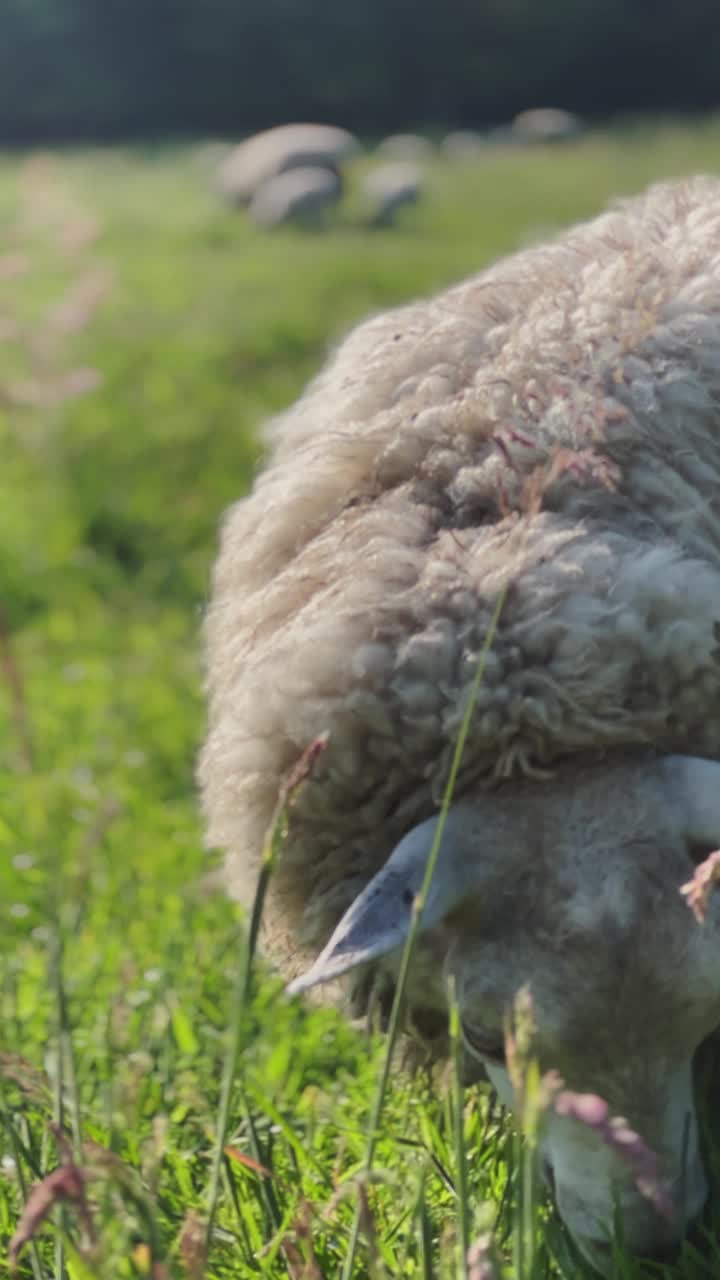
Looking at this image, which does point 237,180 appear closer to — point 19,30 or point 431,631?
point 19,30

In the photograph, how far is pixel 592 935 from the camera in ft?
5.71

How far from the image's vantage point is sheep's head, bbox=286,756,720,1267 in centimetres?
174

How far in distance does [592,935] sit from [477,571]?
17.4 inches

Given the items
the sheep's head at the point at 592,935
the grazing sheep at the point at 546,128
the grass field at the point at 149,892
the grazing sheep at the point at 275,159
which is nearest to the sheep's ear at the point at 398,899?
the sheep's head at the point at 592,935

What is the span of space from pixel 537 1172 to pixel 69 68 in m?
25.6

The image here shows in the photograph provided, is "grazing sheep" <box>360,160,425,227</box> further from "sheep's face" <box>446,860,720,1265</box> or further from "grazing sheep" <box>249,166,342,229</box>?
"sheep's face" <box>446,860,720,1265</box>

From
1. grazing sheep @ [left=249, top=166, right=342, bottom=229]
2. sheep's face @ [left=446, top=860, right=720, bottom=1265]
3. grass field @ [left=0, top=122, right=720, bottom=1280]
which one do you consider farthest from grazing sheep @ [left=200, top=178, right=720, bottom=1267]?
grazing sheep @ [left=249, top=166, right=342, bottom=229]

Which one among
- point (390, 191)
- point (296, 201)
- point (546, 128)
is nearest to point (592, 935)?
point (296, 201)

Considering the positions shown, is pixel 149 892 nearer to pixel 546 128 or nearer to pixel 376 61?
pixel 546 128

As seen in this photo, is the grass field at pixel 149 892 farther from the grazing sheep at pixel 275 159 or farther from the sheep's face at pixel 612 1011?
the grazing sheep at pixel 275 159

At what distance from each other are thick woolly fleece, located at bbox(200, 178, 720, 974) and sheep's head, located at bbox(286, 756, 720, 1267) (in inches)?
3.2

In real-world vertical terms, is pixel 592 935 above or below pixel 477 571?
below

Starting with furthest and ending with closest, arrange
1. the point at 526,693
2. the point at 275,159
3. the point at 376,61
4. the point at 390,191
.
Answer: the point at 376,61
the point at 275,159
the point at 390,191
the point at 526,693

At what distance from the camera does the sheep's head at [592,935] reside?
1.74 meters
